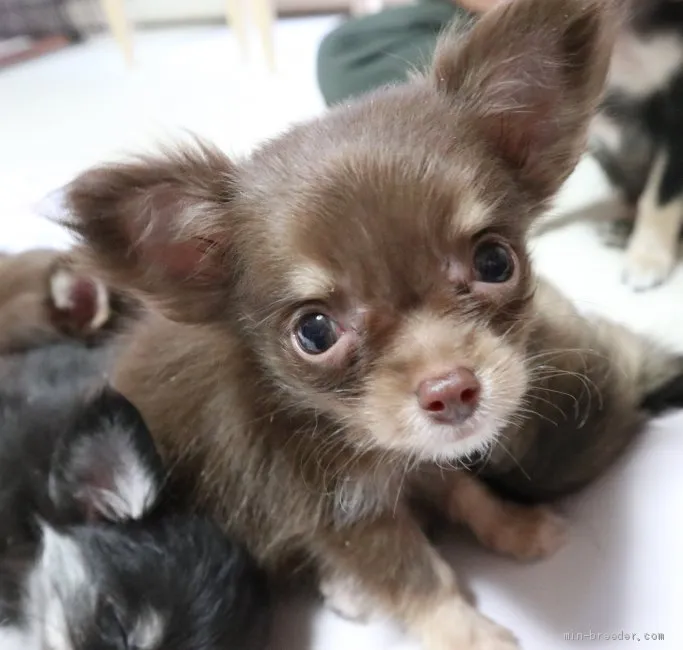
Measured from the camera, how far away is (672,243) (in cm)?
182

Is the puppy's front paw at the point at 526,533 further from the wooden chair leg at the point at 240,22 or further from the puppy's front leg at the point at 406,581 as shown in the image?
the wooden chair leg at the point at 240,22

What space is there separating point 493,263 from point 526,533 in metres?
0.41

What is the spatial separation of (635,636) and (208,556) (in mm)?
544

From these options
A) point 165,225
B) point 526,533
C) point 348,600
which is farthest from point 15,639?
point 526,533

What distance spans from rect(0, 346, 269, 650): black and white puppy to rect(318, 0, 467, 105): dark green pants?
1332 mm

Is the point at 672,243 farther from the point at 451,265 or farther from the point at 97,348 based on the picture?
the point at 97,348

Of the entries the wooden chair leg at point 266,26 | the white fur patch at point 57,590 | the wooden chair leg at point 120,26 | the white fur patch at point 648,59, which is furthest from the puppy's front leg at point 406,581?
the wooden chair leg at point 120,26

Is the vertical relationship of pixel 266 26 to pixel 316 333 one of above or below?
above

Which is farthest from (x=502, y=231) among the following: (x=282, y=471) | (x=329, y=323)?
(x=282, y=471)

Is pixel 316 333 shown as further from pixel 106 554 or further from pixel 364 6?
pixel 364 6

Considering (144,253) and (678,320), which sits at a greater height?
(144,253)

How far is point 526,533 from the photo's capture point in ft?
3.79

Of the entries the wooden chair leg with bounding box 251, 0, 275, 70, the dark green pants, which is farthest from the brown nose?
the wooden chair leg with bounding box 251, 0, 275, 70

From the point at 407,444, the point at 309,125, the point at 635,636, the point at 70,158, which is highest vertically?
the point at 70,158
